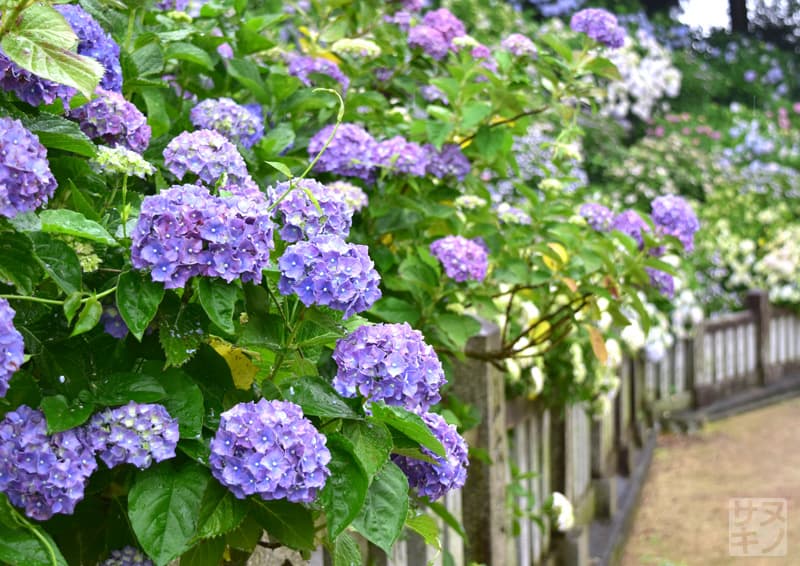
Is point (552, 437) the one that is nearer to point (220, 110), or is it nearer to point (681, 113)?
point (220, 110)

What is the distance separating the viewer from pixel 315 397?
1.08 m

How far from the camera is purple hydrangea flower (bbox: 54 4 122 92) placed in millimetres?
1261

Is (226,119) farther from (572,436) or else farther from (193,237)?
(572,436)

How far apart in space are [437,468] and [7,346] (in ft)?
1.83

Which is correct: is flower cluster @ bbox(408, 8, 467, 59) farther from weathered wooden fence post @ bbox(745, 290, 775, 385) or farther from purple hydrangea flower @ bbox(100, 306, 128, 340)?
weathered wooden fence post @ bbox(745, 290, 775, 385)

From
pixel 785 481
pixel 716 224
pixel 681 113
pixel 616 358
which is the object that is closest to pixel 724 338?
pixel 716 224

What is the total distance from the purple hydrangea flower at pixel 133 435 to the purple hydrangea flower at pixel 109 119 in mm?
412

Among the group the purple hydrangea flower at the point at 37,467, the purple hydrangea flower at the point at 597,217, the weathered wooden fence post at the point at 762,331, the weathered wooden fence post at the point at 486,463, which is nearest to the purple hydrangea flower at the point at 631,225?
the purple hydrangea flower at the point at 597,217

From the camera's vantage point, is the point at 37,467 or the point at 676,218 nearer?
the point at 37,467

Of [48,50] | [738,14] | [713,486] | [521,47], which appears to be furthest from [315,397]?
[738,14]

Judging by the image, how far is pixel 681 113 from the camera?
39.0ft

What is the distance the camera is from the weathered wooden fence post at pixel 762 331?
25.2ft

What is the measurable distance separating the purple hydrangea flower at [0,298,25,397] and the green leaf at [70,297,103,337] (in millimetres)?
83

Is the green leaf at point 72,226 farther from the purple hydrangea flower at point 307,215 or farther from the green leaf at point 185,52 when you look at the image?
the green leaf at point 185,52
